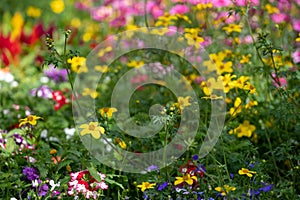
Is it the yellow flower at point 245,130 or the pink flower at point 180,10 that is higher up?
the pink flower at point 180,10

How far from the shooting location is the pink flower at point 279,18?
2938 mm

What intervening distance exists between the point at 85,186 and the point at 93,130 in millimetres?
202

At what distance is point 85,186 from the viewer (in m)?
1.84

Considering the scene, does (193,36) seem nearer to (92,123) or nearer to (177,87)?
(177,87)

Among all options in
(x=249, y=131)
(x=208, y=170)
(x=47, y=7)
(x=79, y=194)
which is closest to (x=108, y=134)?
(x=79, y=194)

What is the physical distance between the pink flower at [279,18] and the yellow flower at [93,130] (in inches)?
58.6

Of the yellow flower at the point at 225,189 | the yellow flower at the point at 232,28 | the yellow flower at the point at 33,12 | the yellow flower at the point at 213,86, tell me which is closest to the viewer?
the yellow flower at the point at 225,189

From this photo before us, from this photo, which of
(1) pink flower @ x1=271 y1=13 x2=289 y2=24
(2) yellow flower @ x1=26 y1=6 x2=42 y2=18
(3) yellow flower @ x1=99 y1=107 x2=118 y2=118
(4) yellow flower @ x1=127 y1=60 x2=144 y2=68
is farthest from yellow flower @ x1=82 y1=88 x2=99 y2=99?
(2) yellow flower @ x1=26 y1=6 x2=42 y2=18

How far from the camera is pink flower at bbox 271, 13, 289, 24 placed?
9.64 ft

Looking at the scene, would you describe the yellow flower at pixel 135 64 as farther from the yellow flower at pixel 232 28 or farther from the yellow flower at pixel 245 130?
the yellow flower at pixel 245 130

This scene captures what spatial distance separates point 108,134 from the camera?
6.45ft

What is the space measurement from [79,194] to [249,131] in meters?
0.92

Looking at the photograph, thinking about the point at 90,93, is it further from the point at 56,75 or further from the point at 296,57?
the point at 296,57

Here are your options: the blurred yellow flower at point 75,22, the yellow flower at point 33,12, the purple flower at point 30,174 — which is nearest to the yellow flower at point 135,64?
the purple flower at point 30,174
